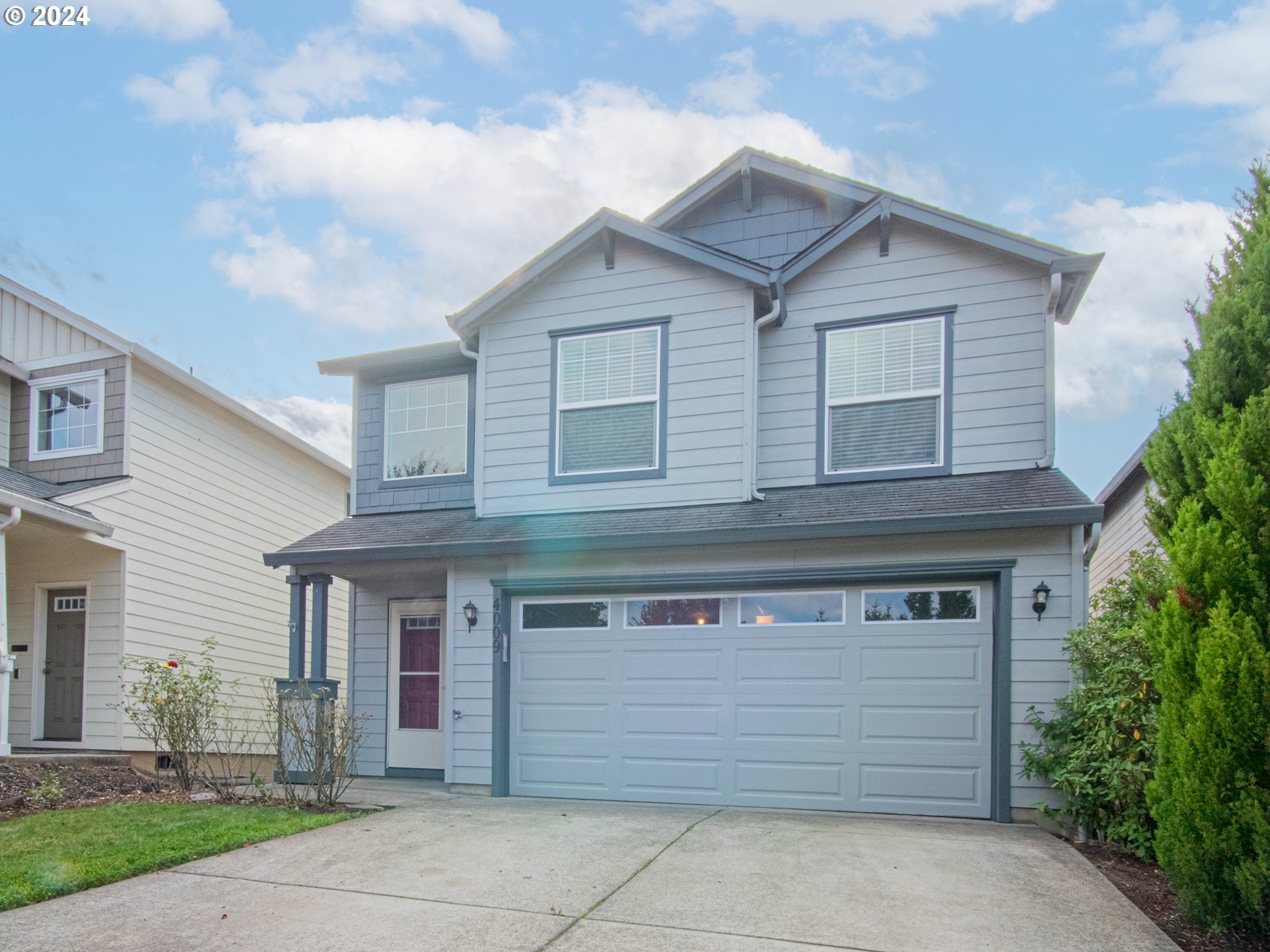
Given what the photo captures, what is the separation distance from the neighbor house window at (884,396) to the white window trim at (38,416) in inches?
367

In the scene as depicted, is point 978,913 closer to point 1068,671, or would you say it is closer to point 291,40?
point 1068,671

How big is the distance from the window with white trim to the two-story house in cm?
3

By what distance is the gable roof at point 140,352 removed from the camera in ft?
39.1

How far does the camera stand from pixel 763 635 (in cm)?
862

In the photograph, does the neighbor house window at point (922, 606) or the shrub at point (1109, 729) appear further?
the neighbor house window at point (922, 606)

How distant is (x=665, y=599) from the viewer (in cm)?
903

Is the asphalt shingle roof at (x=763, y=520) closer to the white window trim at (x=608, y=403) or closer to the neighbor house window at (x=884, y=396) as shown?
the neighbor house window at (x=884, y=396)

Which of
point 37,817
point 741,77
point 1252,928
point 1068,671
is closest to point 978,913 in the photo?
point 1252,928

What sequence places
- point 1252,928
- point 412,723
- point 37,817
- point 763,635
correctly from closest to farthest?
point 1252,928 → point 37,817 → point 763,635 → point 412,723

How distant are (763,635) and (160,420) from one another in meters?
8.80

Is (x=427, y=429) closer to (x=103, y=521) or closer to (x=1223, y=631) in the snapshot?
(x=103, y=521)

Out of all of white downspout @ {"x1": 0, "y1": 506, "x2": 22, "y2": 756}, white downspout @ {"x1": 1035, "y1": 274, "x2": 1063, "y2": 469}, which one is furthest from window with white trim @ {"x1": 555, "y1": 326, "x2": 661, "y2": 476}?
white downspout @ {"x1": 0, "y1": 506, "x2": 22, "y2": 756}

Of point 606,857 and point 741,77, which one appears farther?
point 741,77

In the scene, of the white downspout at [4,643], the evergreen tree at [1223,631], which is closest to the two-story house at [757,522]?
the evergreen tree at [1223,631]
